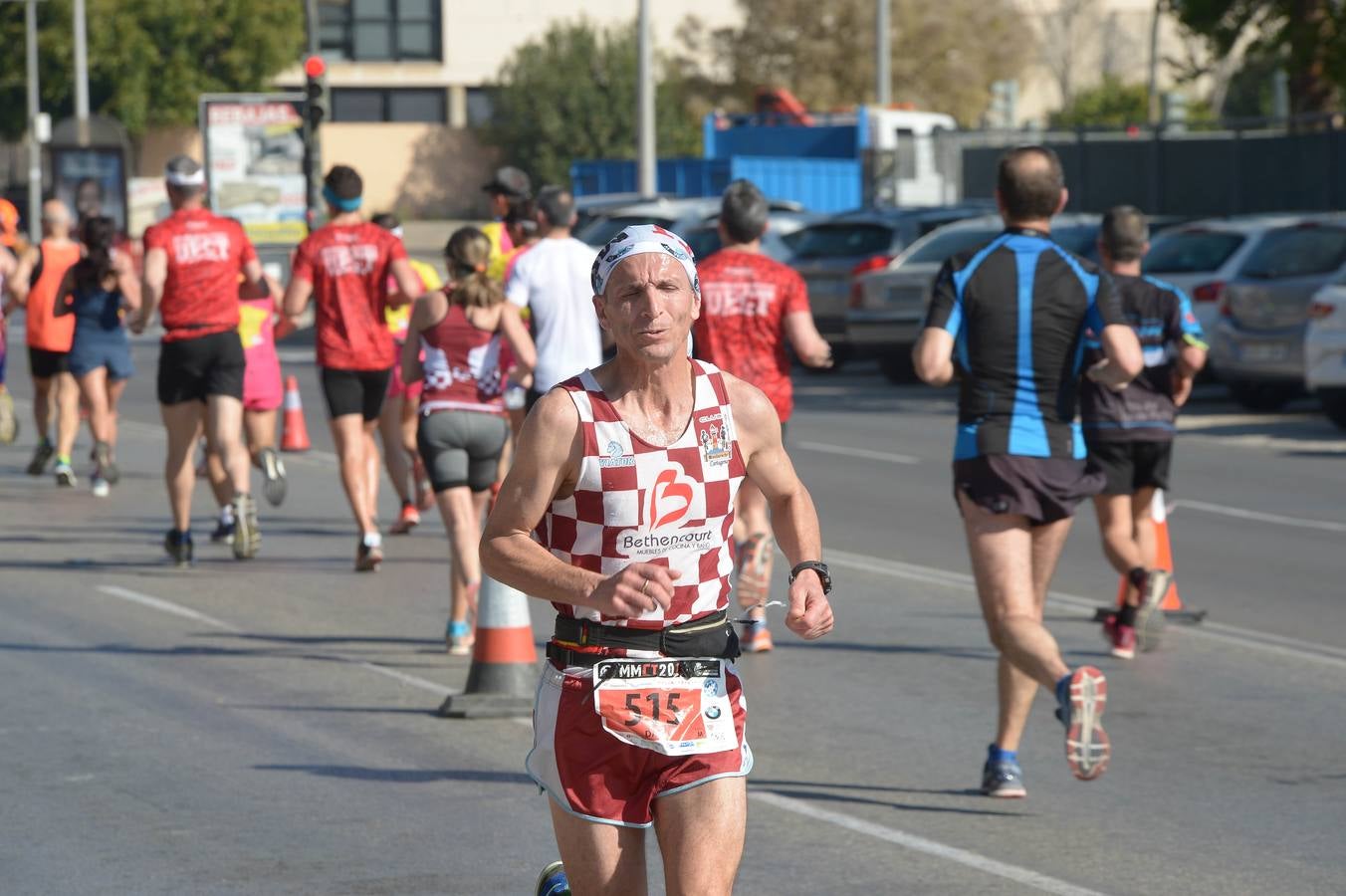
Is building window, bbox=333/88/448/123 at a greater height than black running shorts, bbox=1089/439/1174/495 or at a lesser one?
greater

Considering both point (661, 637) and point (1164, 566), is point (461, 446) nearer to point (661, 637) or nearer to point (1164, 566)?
point (1164, 566)

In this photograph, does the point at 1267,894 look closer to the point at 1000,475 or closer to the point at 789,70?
the point at 1000,475

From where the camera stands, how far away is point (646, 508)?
4.51 meters

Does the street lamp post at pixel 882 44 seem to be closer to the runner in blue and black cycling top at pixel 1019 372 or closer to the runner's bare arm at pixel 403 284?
the runner's bare arm at pixel 403 284

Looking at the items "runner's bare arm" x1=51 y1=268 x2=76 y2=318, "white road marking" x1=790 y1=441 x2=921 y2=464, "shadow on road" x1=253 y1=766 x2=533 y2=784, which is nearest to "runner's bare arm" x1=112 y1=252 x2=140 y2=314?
"runner's bare arm" x1=51 y1=268 x2=76 y2=318

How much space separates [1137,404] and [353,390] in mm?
3972

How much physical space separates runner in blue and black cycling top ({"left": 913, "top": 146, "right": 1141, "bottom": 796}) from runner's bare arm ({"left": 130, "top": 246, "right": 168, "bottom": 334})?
595 cm

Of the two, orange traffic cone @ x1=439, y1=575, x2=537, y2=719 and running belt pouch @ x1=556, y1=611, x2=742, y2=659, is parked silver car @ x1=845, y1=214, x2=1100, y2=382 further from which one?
running belt pouch @ x1=556, y1=611, x2=742, y2=659

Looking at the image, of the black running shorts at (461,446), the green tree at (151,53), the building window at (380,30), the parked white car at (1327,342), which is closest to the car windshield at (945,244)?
the parked white car at (1327,342)

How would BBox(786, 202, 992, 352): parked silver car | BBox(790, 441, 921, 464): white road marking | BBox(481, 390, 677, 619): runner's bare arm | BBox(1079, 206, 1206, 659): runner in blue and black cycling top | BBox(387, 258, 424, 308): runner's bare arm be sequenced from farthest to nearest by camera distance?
BBox(786, 202, 992, 352): parked silver car, BBox(790, 441, 921, 464): white road marking, BBox(387, 258, 424, 308): runner's bare arm, BBox(1079, 206, 1206, 659): runner in blue and black cycling top, BBox(481, 390, 677, 619): runner's bare arm

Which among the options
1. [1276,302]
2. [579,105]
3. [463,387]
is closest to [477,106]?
[579,105]

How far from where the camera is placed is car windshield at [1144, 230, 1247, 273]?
22.2m

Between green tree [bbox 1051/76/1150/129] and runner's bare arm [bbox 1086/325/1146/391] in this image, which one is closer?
runner's bare arm [bbox 1086/325/1146/391]

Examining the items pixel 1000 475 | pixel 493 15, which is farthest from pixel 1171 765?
pixel 493 15
